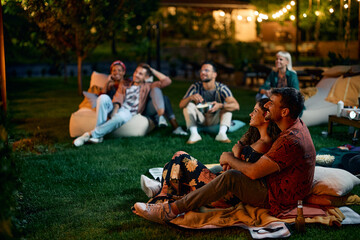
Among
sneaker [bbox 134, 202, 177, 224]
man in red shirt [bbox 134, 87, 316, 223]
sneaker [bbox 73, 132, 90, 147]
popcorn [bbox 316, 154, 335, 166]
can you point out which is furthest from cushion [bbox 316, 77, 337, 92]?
sneaker [bbox 134, 202, 177, 224]

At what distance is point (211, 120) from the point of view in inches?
317

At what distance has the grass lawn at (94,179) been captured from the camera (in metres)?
4.04

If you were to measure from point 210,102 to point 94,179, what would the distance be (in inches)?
111

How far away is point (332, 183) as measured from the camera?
4.29 metres

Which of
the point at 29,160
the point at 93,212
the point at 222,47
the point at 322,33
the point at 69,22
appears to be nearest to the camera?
the point at 93,212

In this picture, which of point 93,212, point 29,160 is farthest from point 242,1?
point 93,212

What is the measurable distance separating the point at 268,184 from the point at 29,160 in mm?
4061

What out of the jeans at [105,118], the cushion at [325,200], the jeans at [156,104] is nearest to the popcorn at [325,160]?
the cushion at [325,200]

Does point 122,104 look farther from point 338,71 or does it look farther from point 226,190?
point 338,71

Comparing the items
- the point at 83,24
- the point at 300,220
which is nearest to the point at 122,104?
the point at 300,220

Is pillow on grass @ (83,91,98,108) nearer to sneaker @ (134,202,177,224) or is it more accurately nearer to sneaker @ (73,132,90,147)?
sneaker @ (73,132,90,147)

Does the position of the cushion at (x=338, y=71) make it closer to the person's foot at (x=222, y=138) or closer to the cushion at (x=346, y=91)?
the cushion at (x=346, y=91)

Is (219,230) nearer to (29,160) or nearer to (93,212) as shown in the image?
(93,212)

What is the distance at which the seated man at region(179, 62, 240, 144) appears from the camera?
7.63 meters
